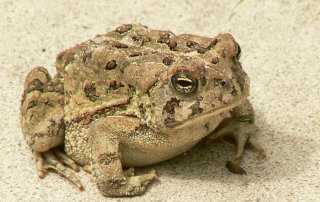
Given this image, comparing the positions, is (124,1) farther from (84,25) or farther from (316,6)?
(316,6)

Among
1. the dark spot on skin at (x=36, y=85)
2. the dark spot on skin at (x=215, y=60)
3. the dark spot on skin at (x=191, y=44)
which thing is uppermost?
the dark spot on skin at (x=215, y=60)

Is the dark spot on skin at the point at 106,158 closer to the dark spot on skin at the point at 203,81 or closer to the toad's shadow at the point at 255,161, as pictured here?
the toad's shadow at the point at 255,161

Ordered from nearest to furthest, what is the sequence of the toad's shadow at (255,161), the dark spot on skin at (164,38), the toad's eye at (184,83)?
the toad's eye at (184,83), the dark spot on skin at (164,38), the toad's shadow at (255,161)

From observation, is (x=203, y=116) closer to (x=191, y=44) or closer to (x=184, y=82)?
(x=184, y=82)

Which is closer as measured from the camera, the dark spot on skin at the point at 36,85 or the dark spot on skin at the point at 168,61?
the dark spot on skin at the point at 168,61

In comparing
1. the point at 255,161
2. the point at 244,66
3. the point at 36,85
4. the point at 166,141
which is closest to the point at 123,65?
the point at 166,141

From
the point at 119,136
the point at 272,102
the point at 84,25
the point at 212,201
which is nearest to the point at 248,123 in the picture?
the point at 272,102

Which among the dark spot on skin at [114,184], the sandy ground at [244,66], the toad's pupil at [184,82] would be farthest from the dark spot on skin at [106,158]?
the toad's pupil at [184,82]
